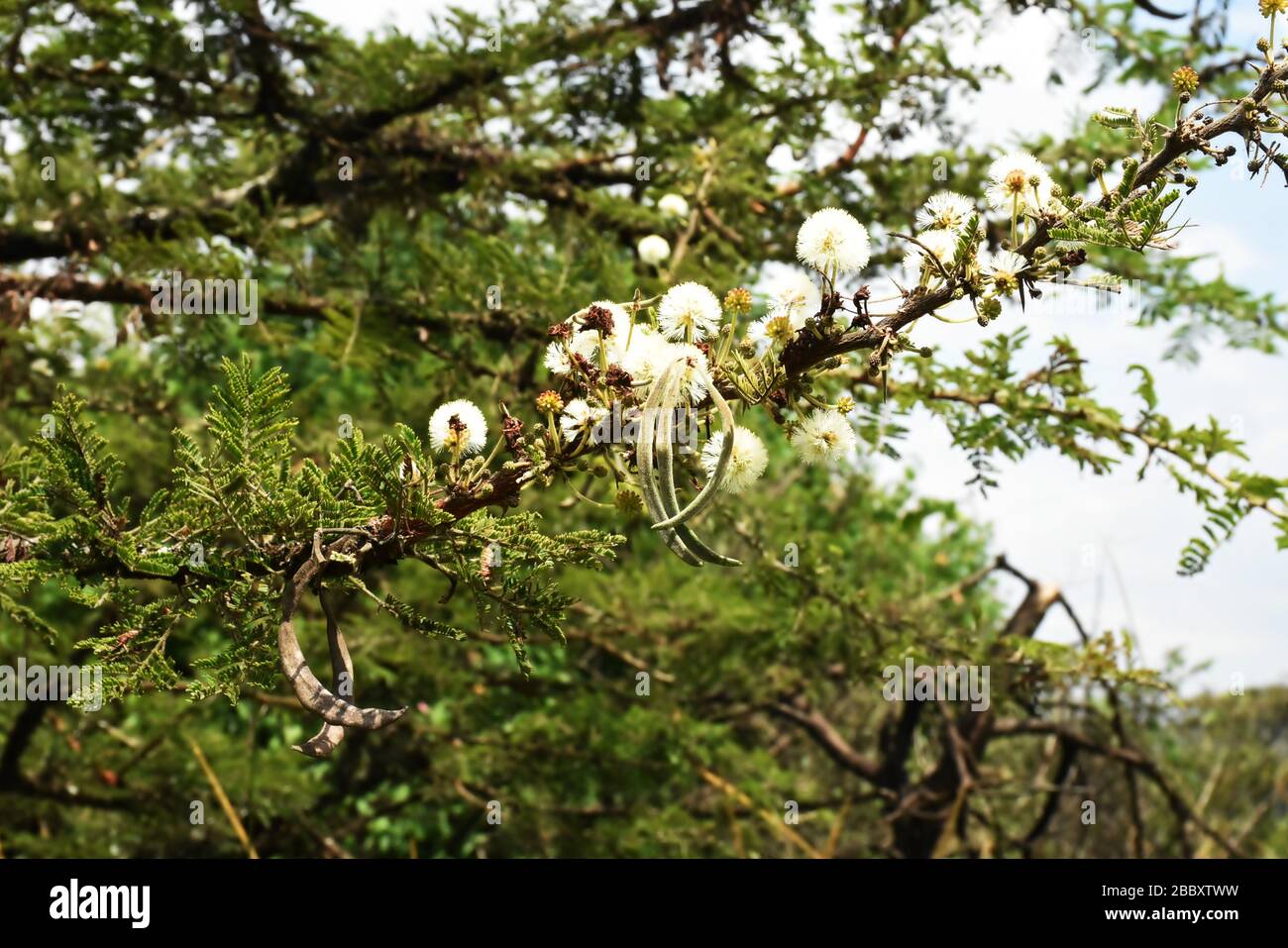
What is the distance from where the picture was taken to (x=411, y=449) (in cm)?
123

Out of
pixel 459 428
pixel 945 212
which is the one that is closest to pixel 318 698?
pixel 459 428

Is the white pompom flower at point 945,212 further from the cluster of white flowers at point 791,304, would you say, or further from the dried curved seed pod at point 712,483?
the dried curved seed pod at point 712,483

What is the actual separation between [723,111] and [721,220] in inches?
17.0

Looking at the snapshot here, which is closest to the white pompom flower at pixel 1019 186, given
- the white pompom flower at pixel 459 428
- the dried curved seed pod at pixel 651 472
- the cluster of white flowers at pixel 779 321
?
the cluster of white flowers at pixel 779 321

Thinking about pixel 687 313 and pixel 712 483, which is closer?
pixel 712 483

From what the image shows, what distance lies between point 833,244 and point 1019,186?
0.62 feet

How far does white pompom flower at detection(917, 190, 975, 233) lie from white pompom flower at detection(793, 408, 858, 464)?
219 mm

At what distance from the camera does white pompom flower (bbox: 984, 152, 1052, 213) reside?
3.99 ft

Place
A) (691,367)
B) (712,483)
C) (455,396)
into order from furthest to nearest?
1. (455,396)
2. (691,367)
3. (712,483)

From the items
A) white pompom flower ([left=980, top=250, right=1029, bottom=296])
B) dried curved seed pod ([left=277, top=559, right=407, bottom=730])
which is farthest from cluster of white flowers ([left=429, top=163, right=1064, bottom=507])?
dried curved seed pod ([left=277, top=559, right=407, bottom=730])

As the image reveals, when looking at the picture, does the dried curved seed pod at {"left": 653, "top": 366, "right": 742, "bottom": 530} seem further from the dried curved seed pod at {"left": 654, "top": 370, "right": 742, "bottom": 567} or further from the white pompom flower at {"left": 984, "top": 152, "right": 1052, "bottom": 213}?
the white pompom flower at {"left": 984, "top": 152, "right": 1052, "bottom": 213}

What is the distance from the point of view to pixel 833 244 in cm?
123

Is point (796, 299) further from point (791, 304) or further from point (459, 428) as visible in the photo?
point (459, 428)

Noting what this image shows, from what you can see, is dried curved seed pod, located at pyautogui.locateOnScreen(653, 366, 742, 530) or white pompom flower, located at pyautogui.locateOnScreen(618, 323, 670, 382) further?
white pompom flower, located at pyautogui.locateOnScreen(618, 323, 670, 382)
